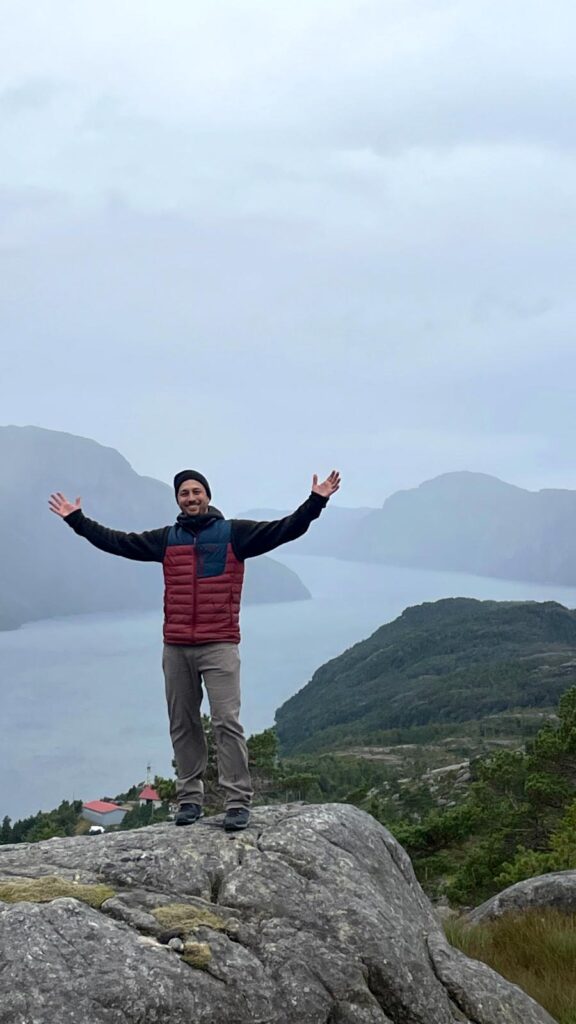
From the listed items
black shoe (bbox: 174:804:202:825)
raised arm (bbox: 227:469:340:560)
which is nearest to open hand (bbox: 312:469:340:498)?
raised arm (bbox: 227:469:340:560)

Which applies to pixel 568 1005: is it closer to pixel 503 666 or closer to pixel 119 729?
pixel 503 666

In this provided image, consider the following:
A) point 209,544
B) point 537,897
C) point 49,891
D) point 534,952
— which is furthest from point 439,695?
point 49,891

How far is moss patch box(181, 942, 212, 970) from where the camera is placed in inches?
206

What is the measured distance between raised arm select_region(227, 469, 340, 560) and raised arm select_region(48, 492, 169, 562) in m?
0.76

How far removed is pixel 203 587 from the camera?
293 inches

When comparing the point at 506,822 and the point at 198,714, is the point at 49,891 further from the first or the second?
the point at 506,822

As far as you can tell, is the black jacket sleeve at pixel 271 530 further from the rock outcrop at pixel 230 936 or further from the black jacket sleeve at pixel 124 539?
the rock outcrop at pixel 230 936

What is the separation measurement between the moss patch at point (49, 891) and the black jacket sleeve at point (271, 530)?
302cm

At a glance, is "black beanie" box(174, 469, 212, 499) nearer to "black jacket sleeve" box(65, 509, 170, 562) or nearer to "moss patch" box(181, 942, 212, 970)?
"black jacket sleeve" box(65, 509, 170, 562)

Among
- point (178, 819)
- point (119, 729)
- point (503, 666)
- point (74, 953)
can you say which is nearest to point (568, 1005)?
point (178, 819)

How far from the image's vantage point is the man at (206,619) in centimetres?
733

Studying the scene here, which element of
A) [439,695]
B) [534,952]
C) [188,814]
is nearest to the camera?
[188,814]

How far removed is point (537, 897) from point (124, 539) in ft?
24.2

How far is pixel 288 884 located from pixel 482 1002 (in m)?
1.68
